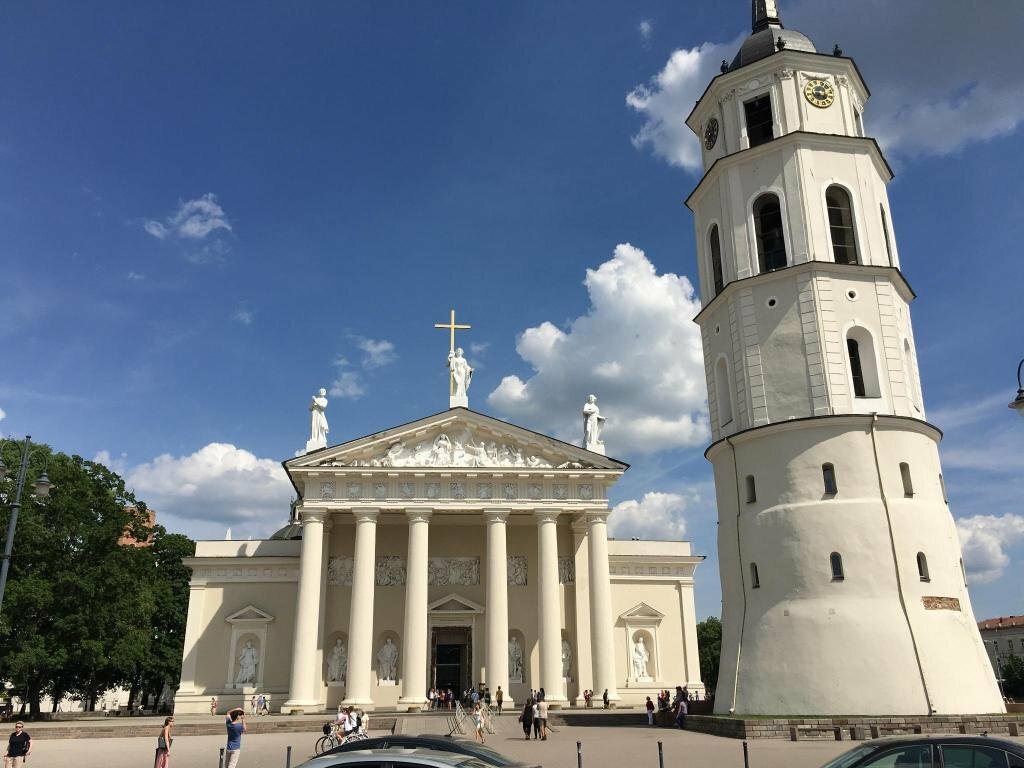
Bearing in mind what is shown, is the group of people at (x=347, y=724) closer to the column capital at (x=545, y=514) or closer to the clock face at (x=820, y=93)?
the column capital at (x=545, y=514)

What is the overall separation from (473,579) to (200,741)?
54.0ft

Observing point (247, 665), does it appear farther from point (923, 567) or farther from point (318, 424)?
point (923, 567)

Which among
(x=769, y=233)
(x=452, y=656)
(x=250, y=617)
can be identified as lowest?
(x=452, y=656)

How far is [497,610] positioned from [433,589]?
18.0 ft

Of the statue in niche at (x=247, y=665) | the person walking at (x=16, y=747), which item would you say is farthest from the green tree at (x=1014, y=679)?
the person walking at (x=16, y=747)

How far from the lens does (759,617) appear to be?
74.0 feet

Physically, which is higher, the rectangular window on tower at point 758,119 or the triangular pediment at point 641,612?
the rectangular window on tower at point 758,119

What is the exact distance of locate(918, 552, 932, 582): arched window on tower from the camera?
2145cm

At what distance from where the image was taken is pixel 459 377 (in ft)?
136

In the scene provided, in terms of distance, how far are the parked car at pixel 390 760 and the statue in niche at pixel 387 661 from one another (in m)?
33.0

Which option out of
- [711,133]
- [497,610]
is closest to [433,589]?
[497,610]

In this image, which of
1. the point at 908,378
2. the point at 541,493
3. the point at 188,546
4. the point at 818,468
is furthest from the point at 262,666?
the point at 908,378

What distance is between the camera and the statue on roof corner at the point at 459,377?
4084 centimetres

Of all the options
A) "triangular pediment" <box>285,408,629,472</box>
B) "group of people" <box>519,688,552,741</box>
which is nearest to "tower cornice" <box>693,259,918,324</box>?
"group of people" <box>519,688,552,741</box>
